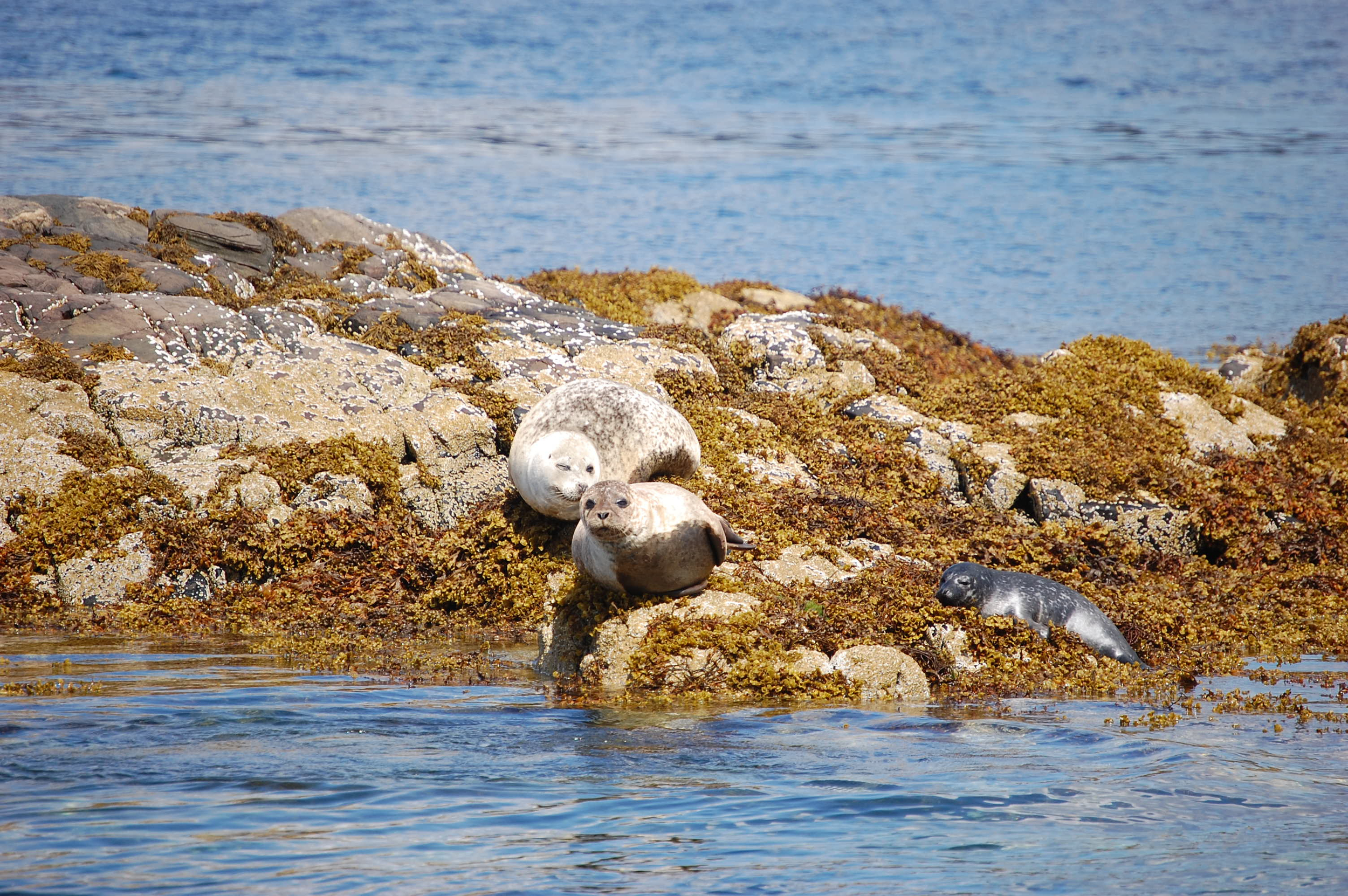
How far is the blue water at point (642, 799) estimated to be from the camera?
439 centimetres

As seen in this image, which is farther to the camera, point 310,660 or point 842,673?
point 310,660

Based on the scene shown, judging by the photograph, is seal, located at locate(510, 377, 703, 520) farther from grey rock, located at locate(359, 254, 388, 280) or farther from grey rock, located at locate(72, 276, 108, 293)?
grey rock, located at locate(72, 276, 108, 293)

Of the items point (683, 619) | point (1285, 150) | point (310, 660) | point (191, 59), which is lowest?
point (310, 660)

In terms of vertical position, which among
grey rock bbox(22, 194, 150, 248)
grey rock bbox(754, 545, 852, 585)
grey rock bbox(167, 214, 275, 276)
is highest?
grey rock bbox(22, 194, 150, 248)

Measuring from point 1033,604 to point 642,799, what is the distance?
145 inches

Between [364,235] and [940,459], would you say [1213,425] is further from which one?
[364,235]

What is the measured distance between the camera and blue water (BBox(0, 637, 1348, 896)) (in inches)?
173

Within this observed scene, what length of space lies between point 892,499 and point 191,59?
144 feet

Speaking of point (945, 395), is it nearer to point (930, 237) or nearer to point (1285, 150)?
point (930, 237)

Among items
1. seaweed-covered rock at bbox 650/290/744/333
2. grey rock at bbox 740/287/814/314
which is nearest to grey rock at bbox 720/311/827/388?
seaweed-covered rock at bbox 650/290/744/333

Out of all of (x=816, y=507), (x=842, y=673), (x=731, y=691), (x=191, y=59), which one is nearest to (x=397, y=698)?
(x=731, y=691)

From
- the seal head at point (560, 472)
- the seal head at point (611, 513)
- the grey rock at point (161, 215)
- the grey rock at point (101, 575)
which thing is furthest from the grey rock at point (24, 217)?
the seal head at point (611, 513)

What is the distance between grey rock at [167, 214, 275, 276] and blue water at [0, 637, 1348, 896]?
788 cm

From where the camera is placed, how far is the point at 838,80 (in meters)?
53.2
